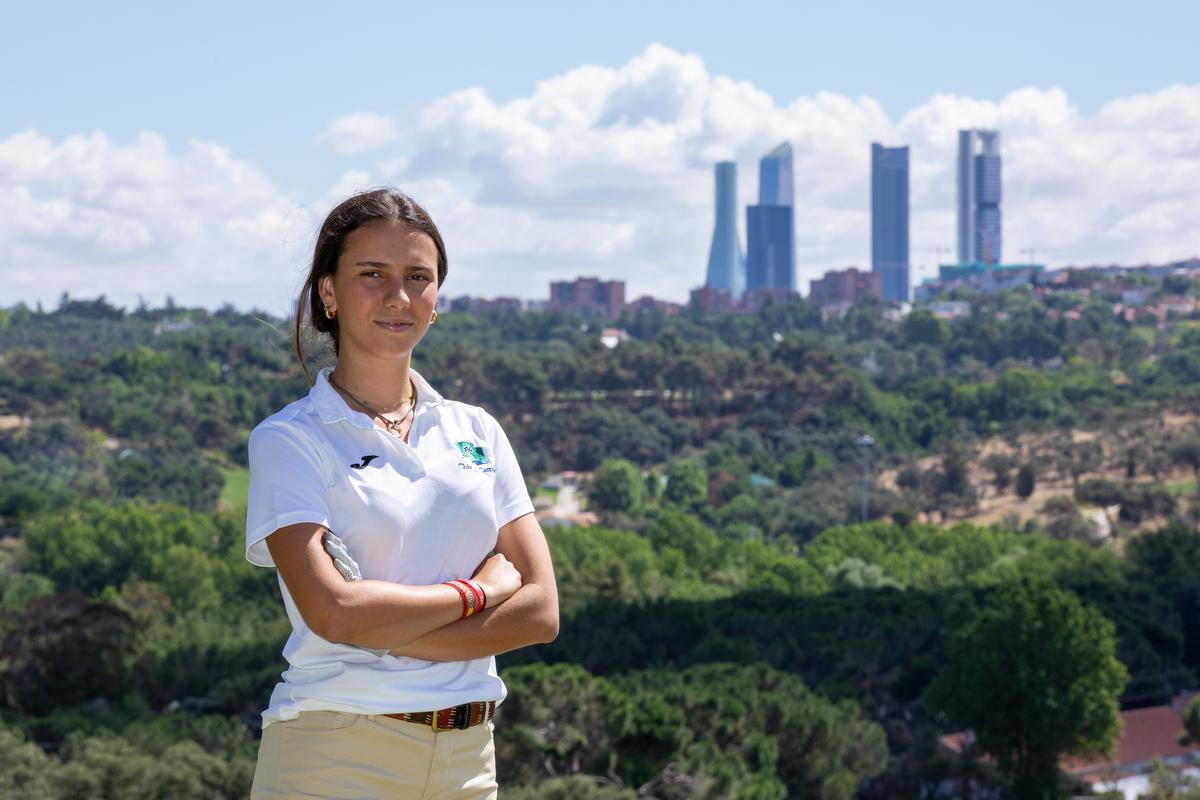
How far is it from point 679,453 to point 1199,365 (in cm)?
3203

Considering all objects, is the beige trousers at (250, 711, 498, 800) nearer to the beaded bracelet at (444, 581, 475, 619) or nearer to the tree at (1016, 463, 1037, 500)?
the beaded bracelet at (444, 581, 475, 619)

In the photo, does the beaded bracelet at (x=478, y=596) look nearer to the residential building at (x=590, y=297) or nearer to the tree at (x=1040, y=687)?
the tree at (x=1040, y=687)

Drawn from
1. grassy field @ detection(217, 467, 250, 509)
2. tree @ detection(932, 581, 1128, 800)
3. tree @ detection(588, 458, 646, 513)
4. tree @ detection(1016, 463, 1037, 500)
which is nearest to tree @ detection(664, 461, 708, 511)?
tree @ detection(588, 458, 646, 513)

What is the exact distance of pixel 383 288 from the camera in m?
2.58

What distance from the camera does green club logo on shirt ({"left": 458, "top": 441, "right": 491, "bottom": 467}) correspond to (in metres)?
2.55

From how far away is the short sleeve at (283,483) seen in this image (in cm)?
238

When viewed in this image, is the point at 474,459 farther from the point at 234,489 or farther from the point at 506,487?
the point at 234,489

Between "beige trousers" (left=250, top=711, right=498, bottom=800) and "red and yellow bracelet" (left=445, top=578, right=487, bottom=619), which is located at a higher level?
"red and yellow bracelet" (left=445, top=578, right=487, bottom=619)

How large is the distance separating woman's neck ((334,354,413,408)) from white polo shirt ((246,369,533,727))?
0.06 m

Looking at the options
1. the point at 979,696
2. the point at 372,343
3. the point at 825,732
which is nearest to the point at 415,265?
the point at 372,343

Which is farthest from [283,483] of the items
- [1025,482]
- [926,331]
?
[926,331]

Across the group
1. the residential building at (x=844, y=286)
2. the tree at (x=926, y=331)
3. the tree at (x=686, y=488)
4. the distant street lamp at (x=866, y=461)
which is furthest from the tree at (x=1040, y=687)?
the residential building at (x=844, y=286)

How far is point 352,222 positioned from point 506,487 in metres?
0.53

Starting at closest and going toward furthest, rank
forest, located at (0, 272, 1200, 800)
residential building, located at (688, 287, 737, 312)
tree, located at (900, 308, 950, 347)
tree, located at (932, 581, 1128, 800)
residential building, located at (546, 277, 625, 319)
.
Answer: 1. forest, located at (0, 272, 1200, 800)
2. tree, located at (932, 581, 1128, 800)
3. tree, located at (900, 308, 950, 347)
4. residential building, located at (688, 287, 737, 312)
5. residential building, located at (546, 277, 625, 319)
